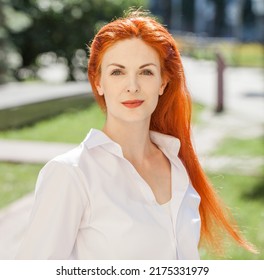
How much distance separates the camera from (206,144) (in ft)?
32.1

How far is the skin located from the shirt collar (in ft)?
0.30

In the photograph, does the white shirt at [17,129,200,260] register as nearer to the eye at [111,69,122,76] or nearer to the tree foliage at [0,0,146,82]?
the eye at [111,69,122,76]

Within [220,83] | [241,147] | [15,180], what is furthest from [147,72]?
[220,83]

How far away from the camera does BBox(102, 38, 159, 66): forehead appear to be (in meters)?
2.09

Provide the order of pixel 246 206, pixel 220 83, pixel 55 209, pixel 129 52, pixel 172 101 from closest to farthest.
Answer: pixel 55 209
pixel 129 52
pixel 172 101
pixel 246 206
pixel 220 83

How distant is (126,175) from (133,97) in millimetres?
255

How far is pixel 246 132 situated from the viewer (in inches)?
431

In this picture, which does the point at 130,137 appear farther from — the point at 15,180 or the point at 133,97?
the point at 15,180

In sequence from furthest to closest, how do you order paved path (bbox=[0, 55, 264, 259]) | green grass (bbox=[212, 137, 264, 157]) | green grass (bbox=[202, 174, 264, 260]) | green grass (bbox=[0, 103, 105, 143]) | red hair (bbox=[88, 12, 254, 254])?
green grass (bbox=[0, 103, 105, 143]) → green grass (bbox=[212, 137, 264, 157]) → paved path (bbox=[0, 55, 264, 259]) → green grass (bbox=[202, 174, 264, 260]) → red hair (bbox=[88, 12, 254, 254])

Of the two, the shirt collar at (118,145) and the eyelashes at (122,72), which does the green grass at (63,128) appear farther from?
the eyelashes at (122,72)

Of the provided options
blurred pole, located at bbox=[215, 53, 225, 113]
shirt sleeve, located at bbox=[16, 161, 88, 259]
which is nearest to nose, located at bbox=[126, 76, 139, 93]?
shirt sleeve, located at bbox=[16, 161, 88, 259]
